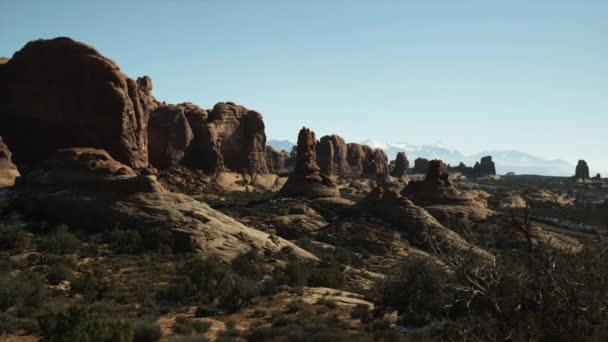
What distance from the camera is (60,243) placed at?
101 feet

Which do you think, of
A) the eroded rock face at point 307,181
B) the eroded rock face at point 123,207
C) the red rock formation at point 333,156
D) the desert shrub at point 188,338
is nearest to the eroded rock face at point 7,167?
the eroded rock face at point 123,207

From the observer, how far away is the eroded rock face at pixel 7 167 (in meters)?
44.6

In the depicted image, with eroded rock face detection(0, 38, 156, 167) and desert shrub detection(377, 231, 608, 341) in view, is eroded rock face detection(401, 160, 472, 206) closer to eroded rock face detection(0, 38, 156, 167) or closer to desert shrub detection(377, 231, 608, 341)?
eroded rock face detection(0, 38, 156, 167)

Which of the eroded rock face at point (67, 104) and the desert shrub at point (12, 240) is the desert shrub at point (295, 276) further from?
the eroded rock face at point (67, 104)

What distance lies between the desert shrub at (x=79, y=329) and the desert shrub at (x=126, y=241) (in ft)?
62.1

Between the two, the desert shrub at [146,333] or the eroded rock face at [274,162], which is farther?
the eroded rock face at [274,162]

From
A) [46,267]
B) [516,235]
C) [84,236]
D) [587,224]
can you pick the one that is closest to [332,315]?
[46,267]

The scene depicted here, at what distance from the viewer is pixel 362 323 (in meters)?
20.5

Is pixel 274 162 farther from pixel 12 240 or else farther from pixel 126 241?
pixel 12 240

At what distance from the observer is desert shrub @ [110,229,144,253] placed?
32.8 metres

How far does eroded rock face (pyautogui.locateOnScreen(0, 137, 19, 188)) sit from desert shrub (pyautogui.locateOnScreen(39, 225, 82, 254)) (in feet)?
52.5

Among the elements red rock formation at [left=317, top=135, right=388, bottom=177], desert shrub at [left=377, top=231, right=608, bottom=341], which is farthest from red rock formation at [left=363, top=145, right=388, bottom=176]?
desert shrub at [left=377, top=231, right=608, bottom=341]

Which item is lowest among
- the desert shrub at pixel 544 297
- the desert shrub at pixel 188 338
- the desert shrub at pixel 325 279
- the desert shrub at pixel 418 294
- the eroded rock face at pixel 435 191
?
the desert shrub at pixel 325 279

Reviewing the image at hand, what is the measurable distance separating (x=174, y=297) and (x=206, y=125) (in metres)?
76.8
